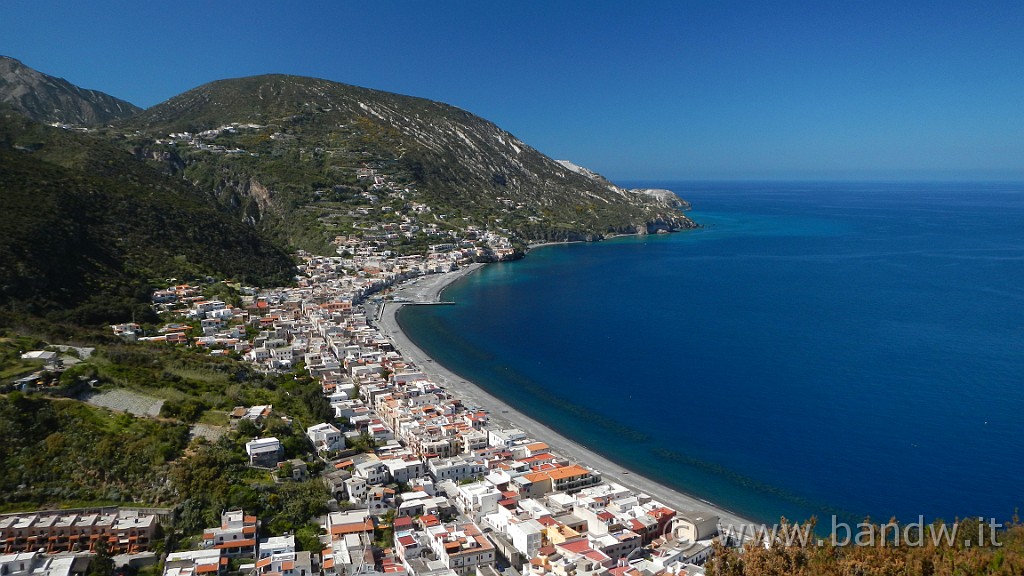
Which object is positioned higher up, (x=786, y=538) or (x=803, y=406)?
(x=786, y=538)

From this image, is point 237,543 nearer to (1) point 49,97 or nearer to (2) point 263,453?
(2) point 263,453

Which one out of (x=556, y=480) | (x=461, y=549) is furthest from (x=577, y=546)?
(x=556, y=480)

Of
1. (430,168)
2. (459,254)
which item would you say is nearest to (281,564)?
(459,254)

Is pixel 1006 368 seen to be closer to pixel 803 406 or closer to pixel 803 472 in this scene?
pixel 803 406

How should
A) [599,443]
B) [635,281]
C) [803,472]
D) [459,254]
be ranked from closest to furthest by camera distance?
[803,472] < [599,443] < [635,281] < [459,254]

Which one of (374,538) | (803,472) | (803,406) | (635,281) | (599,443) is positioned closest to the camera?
(374,538)

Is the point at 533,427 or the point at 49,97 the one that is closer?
the point at 533,427

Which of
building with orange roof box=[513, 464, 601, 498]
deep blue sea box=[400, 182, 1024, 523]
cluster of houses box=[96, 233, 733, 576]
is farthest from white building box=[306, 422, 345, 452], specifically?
deep blue sea box=[400, 182, 1024, 523]

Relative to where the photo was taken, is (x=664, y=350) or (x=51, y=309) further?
(x=664, y=350)
